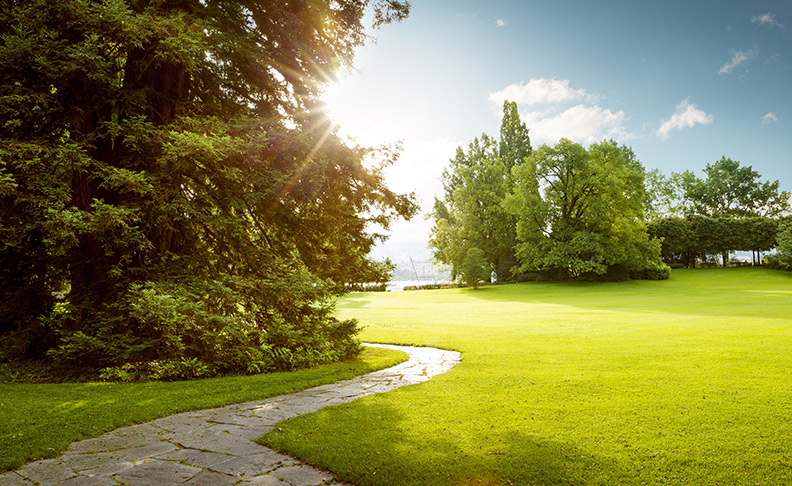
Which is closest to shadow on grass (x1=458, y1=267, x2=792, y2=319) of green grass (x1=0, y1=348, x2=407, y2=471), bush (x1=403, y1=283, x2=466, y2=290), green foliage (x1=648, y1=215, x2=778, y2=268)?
green foliage (x1=648, y1=215, x2=778, y2=268)

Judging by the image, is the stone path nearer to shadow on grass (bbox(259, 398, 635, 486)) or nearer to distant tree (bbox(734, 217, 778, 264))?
shadow on grass (bbox(259, 398, 635, 486))

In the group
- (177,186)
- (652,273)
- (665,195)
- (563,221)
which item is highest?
(665,195)

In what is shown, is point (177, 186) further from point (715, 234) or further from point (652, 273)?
point (715, 234)

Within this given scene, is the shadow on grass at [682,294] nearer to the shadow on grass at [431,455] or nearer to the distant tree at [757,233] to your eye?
the distant tree at [757,233]

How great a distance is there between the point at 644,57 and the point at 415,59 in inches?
469

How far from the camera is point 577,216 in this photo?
37688 millimetres

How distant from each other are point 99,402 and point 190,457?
2817mm

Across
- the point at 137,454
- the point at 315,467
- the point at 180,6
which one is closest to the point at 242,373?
the point at 137,454

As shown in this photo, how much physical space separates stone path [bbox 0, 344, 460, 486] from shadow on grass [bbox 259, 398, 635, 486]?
0.86 feet

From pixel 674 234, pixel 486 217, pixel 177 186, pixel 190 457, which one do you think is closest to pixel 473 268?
pixel 486 217

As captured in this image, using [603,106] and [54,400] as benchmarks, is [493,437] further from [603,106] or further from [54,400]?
[603,106]

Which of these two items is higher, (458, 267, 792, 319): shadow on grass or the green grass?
the green grass

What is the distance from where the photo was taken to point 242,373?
7.84 meters

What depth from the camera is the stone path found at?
137 inches
